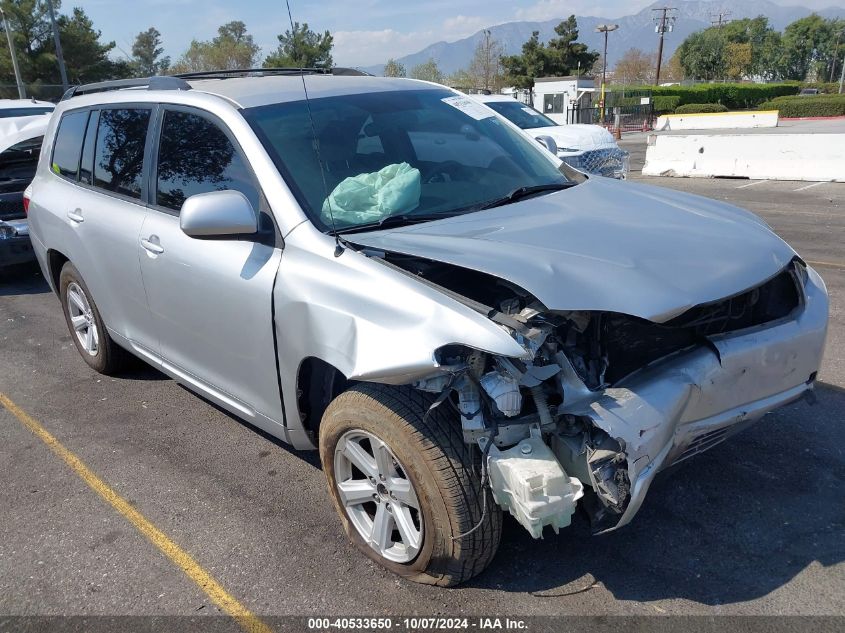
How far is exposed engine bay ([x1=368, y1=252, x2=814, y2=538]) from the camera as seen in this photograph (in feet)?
7.60

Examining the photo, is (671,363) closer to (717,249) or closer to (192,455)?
(717,249)

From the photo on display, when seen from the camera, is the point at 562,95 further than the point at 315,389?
Yes

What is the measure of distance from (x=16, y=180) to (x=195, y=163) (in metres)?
5.93

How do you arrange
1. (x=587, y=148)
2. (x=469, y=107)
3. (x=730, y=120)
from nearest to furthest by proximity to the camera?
(x=469, y=107) → (x=587, y=148) → (x=730, y=120)

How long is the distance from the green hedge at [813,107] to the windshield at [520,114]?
37030mm

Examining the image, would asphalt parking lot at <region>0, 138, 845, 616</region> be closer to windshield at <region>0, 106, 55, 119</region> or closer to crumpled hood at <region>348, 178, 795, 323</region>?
crumpled hood at <region>348, 178, 795, 323</region>

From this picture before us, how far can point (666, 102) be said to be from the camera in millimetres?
49375

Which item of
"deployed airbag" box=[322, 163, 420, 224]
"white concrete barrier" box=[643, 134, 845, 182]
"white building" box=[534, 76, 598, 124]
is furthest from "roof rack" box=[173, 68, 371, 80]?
"white building" box=[534, 76, 598, 124]

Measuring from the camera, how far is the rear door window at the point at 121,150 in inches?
157

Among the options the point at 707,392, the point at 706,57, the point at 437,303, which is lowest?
the point at 706,57

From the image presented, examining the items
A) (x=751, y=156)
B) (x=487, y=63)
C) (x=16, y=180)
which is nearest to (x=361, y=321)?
(x=16, y=180)

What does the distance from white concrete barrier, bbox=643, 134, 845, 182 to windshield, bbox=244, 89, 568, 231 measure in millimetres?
11925

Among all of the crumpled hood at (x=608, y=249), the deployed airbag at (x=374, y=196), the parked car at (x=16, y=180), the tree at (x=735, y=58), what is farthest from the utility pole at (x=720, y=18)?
the deployed airbag at (x=374, y=196)

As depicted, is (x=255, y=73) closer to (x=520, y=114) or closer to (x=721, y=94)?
(x=520, y=114)
